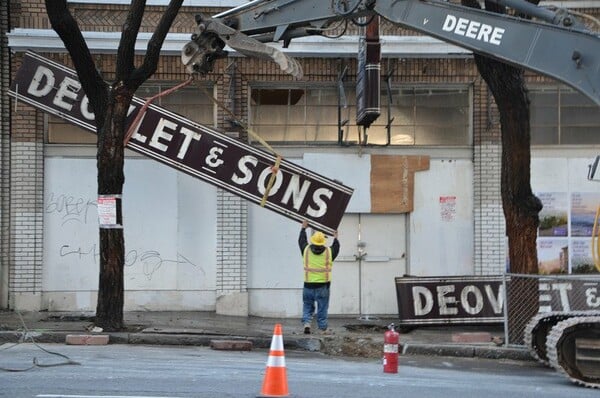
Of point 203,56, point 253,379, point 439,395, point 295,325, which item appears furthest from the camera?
point 295,325

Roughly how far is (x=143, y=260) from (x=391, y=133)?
5437mm

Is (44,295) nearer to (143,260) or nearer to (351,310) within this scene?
(143,260)

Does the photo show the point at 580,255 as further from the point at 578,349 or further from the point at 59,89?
the point at 59,89

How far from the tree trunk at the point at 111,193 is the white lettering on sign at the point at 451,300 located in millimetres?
5011

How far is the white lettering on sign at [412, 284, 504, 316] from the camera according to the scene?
1534cm

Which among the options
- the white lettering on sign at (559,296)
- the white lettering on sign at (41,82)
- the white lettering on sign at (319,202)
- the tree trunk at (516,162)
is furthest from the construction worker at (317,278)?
the white lettering on sign at (41,82)

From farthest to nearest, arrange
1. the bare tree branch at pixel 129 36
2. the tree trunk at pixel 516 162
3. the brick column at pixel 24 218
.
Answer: the brick column at pixel 24 218
the bare tree branch at pixel 129 36
the tree trunk at pixel 516 162

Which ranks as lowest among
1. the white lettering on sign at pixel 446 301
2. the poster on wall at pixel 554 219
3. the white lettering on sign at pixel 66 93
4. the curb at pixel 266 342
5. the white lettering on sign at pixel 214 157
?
the curb at pixel 266 342

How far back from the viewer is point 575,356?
1067 cm

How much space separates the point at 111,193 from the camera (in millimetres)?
14102

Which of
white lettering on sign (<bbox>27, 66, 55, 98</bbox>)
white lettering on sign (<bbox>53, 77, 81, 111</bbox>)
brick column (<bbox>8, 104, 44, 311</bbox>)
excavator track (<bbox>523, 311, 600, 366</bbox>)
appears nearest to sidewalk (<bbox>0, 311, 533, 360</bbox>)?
brick column (<bbox>8, 104, 44, 311</bbox>)

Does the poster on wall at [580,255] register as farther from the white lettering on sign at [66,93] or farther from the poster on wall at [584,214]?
the white lettering on sign at [66,93]

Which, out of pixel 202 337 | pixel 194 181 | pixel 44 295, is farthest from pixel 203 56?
pixel 44 295

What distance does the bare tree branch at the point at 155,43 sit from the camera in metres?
13.9
